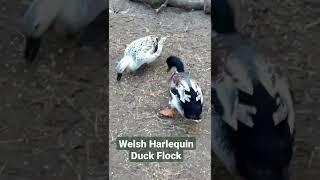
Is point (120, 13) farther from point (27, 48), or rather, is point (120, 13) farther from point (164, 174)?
point (164, 174)

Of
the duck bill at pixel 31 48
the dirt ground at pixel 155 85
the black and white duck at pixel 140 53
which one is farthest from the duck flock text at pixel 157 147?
the duck bill at pixel 31 48

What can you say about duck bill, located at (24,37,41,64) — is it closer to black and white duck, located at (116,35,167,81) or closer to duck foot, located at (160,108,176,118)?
black and white duck, located at (116,35,167,81)

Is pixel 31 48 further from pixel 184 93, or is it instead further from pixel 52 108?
pixel 184 93

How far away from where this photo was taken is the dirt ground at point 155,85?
1.53m

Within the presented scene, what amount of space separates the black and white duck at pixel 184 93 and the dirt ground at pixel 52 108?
0.15 metres

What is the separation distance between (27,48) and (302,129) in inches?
23.6

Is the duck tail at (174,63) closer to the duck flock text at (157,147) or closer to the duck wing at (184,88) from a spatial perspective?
the duck wing at (184,88)

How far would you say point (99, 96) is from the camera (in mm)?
1563

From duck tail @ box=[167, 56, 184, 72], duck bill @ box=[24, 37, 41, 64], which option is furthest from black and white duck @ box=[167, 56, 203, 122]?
duck bill @ box=[24, 37, 41, 64]

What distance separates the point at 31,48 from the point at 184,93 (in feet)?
1.09

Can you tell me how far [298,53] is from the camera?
5.15 feet

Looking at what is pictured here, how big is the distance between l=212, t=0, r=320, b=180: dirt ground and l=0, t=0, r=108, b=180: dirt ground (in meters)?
0.28

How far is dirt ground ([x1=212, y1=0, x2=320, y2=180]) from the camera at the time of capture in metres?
1.56

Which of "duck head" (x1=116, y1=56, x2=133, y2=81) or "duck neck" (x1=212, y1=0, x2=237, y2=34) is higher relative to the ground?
"duck neck" (x1=212, y1=0, x2=237, y2=34)
